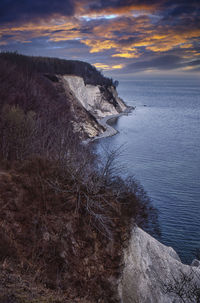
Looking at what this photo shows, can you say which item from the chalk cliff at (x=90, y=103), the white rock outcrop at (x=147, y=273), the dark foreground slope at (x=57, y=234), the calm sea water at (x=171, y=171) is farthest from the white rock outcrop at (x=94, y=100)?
the white rock outcrop at (x=147, y=273)

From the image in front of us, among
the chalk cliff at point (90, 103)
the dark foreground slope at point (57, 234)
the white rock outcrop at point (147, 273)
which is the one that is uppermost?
the chalk cliff at point (90, 103)

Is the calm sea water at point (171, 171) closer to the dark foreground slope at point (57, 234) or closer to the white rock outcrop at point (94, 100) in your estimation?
the dark foreground slope at point (57, 234)

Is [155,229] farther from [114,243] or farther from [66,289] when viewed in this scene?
[66,289]

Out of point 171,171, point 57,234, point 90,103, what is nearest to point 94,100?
point 90,103

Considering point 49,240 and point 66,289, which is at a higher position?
point 49,240

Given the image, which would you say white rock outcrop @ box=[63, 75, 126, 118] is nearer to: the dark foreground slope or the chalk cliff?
the chalk cliff

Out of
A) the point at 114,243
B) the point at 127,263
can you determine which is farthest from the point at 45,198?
the point at 127,263

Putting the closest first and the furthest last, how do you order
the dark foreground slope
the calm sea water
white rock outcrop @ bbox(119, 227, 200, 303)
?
1. the dark foreground slope
2. white rock outcrop @ bbox(119, 227, 200, 303)
3. the calm sea water

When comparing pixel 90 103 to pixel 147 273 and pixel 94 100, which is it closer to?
pixel 94 100

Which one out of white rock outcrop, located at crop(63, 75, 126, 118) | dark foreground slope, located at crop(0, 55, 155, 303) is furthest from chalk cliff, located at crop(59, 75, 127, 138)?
dark foreground slope, located at crop(0, 55, 155, 303)
